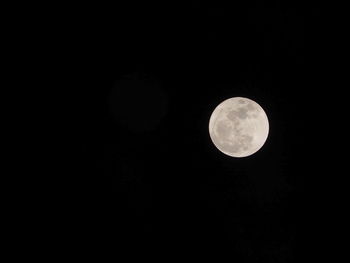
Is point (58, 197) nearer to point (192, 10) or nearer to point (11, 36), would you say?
point (11, 36)

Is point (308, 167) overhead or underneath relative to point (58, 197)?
overhead

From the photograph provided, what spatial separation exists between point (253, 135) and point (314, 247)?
2654 mm

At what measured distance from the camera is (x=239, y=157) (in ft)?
23.4

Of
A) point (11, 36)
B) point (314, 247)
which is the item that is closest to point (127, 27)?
point (11, 36)

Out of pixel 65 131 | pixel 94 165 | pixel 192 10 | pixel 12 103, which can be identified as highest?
pixel 192 10

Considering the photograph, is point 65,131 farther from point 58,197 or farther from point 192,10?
point 192,10

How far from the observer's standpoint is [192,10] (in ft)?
23.1

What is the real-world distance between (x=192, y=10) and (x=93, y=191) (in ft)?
12.7

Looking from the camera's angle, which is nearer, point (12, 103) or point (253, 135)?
point (253, 135)

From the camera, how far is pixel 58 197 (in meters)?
7.37

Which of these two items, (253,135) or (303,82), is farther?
(303,82)

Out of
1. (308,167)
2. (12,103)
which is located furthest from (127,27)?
(308,167)

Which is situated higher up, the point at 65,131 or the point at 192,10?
the point at 192,10

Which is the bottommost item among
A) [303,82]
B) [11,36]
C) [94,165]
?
[94,165]
